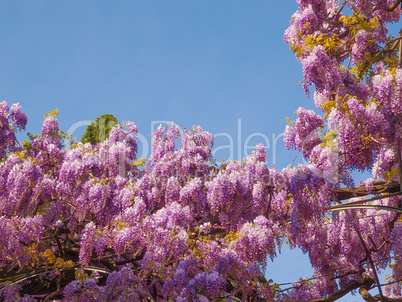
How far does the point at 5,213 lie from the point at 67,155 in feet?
4.87

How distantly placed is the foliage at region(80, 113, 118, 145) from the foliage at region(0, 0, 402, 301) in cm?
1049

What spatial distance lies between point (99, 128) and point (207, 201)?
13849 mm

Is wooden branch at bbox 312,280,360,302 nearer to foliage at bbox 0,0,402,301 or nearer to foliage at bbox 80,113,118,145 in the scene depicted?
foliage at bbox 0,0,402,301

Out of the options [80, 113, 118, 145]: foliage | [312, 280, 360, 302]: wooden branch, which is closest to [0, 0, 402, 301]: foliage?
[312, 280, 360, 302]: wooden branch

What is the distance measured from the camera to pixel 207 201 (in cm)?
777

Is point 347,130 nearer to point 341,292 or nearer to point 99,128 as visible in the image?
point 341,292

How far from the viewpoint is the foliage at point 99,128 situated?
66.7 feet

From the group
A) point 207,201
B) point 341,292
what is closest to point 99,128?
point 207,201

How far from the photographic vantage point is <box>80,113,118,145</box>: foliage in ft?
66.7

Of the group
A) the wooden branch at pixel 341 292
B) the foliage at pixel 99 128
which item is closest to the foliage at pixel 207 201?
the wooden branch at pixel 341 292

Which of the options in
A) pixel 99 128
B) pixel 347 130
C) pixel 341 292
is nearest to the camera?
pixel 347 130

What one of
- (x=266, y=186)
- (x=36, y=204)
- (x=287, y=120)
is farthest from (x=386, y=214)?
(x=36, y=204)

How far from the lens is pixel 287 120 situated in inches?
366

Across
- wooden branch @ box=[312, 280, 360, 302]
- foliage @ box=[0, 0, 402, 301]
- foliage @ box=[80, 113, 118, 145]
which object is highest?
foliage @ box=[80, 113, 118, 145]
